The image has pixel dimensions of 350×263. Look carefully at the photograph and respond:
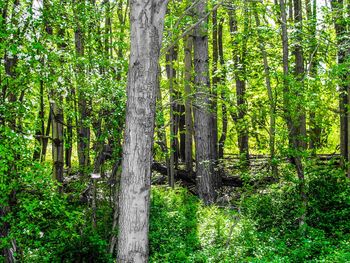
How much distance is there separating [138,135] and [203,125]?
6.59 m

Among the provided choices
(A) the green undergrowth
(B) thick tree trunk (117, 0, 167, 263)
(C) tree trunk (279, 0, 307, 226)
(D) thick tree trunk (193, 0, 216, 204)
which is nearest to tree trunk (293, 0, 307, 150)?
(C) tree trunk (279, 0, 307, 226)

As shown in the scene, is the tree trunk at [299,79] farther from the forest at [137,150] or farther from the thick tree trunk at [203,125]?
the thick tree trunk at [203,125]

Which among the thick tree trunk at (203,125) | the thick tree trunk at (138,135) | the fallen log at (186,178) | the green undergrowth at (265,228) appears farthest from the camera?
the fallen log at (186,178)

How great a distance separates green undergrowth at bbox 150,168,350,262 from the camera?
7.97 meters

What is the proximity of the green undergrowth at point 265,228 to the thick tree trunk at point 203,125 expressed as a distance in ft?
3.17

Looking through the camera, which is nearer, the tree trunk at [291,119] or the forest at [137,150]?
the forest at [137,150]

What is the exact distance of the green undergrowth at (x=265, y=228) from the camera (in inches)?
314

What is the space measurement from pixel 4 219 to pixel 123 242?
185 centimetres

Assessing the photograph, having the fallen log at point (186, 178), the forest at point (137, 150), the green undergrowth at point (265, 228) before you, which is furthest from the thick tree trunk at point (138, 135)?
the fallen log at point (186, 178)

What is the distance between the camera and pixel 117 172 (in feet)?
26.6

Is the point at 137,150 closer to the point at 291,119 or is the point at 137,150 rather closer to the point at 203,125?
the point at 291,119

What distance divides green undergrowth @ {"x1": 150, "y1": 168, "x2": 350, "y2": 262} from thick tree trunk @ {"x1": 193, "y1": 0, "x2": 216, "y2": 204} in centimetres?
97

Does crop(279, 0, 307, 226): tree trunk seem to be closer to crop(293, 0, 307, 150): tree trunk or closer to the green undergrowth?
crop(293, 0, 307, 150): tree trunk

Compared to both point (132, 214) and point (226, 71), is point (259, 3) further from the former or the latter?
point (132, 214)
